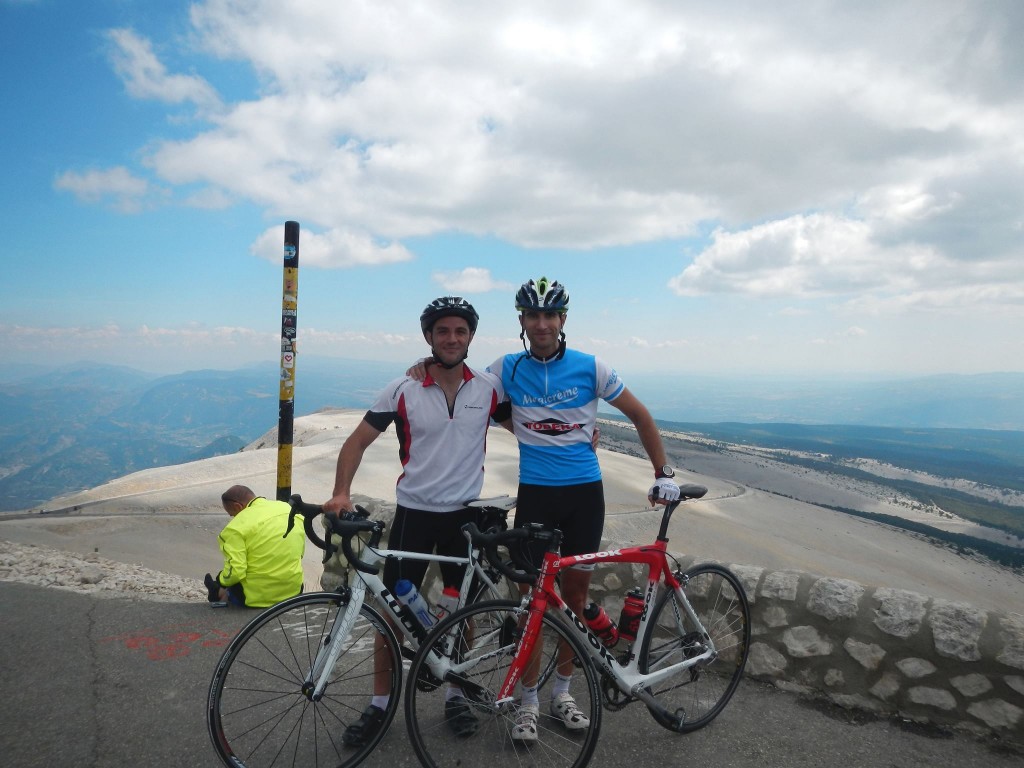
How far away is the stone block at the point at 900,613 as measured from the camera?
3436 mm

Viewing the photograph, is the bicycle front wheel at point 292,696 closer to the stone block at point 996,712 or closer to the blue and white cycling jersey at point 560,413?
the blue and white cycling jersey at point 560,413

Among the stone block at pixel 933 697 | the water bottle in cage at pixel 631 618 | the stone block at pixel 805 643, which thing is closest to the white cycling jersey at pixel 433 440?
the water bottle in cage at pixel 631 618

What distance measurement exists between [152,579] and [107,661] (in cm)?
410

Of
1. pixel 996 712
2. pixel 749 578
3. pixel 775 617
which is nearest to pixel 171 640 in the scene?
pixel 749 578

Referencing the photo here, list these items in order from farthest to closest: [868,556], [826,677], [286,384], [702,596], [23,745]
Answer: [868,556] < [286,384] < [702,596] < [826,677] < [23,745]

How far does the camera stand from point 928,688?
3.37 metres

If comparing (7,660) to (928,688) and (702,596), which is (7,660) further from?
(928,688)

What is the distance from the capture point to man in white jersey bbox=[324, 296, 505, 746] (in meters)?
3.14

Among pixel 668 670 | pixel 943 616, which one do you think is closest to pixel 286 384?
pixel 668 670

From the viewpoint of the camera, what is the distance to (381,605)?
2963 mm

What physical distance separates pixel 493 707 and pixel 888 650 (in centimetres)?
249

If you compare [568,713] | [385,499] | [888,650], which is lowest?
[385,499]

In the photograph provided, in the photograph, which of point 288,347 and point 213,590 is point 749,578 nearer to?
point 213,590

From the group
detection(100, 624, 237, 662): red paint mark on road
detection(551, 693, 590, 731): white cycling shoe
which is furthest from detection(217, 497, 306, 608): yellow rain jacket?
detection(551, 693, 590, 731): white cycling shoe
